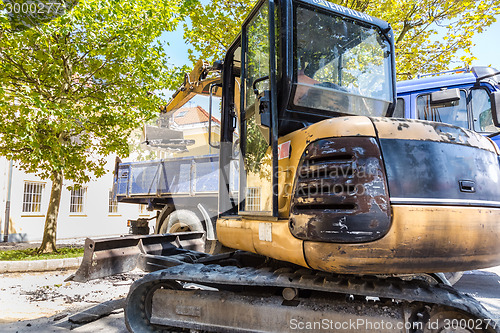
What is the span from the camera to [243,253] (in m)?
3.78

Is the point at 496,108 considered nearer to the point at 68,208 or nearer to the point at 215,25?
the point at 215,25

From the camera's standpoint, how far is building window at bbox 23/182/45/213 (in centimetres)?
1491

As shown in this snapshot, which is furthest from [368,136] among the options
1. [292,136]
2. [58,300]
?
[58,300]

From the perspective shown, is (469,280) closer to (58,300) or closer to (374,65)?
(374,65)

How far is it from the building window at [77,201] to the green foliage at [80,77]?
7.41 m

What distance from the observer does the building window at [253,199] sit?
315 cm

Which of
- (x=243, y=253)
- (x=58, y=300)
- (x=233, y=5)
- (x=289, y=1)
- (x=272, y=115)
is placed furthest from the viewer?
(x=233, y=5)

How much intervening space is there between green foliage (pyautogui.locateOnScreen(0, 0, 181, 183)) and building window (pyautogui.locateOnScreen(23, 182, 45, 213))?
19.8 feet

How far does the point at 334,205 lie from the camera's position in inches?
93.4

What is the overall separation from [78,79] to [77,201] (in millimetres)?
9065

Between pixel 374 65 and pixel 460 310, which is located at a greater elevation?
pixel 374 65

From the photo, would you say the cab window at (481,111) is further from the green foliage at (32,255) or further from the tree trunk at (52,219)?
the tree trunk at (52,219)

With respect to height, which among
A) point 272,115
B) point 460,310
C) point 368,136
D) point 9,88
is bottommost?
point 460,310

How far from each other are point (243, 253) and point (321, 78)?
1.89 m
